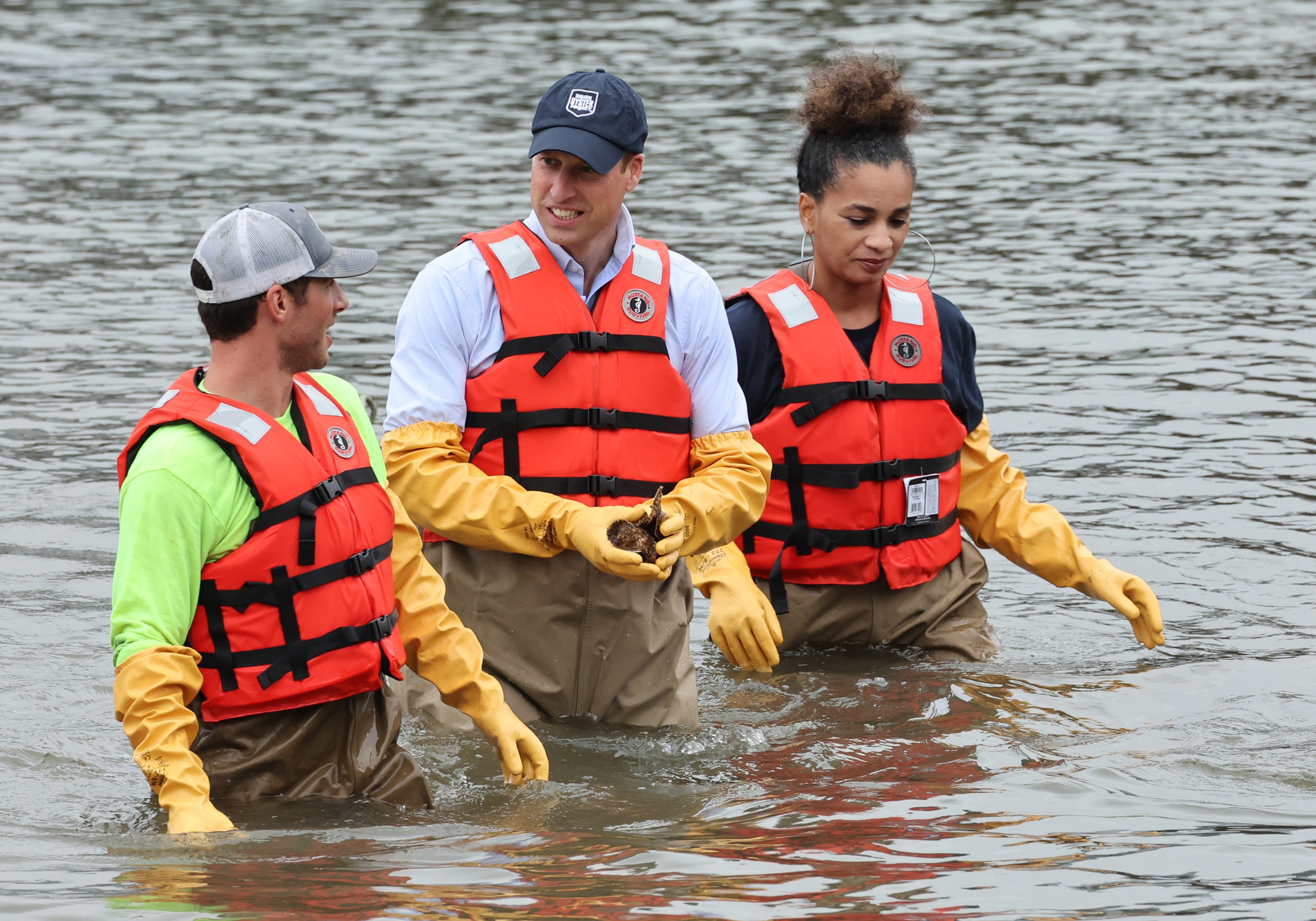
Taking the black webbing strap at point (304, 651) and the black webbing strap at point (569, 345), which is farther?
the black webbing strap at point (569, 345)

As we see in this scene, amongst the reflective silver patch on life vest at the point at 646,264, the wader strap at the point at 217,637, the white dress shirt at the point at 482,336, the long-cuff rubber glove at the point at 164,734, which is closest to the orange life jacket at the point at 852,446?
the white dress shirt at the point at 482,336

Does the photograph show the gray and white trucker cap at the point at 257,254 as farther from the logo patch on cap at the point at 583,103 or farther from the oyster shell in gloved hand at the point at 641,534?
the oyster shell in gloved hand at the point at 641,534

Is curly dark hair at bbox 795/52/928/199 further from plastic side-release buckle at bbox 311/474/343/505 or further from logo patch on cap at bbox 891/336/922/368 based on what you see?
plastic side-release buckle at bbox 311/474/343/505

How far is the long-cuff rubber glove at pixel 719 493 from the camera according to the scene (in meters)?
5.64

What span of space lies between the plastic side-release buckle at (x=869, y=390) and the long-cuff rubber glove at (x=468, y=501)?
1.50 metres

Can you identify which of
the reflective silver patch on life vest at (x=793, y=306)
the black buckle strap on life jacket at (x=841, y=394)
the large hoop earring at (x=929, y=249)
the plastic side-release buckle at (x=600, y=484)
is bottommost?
the plastic side-release buckle at (x=600, y=484)

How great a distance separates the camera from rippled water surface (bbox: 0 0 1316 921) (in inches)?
197

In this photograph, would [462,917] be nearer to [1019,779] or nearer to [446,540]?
A: [446,540]

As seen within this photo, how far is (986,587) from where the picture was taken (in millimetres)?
8984

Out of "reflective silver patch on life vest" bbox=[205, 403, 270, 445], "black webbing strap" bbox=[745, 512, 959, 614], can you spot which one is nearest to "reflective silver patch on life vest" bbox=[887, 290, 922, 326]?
"black webbing strap" bbox=[745, 512, 959, 614]

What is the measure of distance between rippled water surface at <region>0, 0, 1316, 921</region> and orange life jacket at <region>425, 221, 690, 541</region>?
0.92 metres

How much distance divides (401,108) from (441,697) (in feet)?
53.1

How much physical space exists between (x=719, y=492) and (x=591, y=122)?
1.27 meters

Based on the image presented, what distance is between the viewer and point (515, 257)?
5785mm
